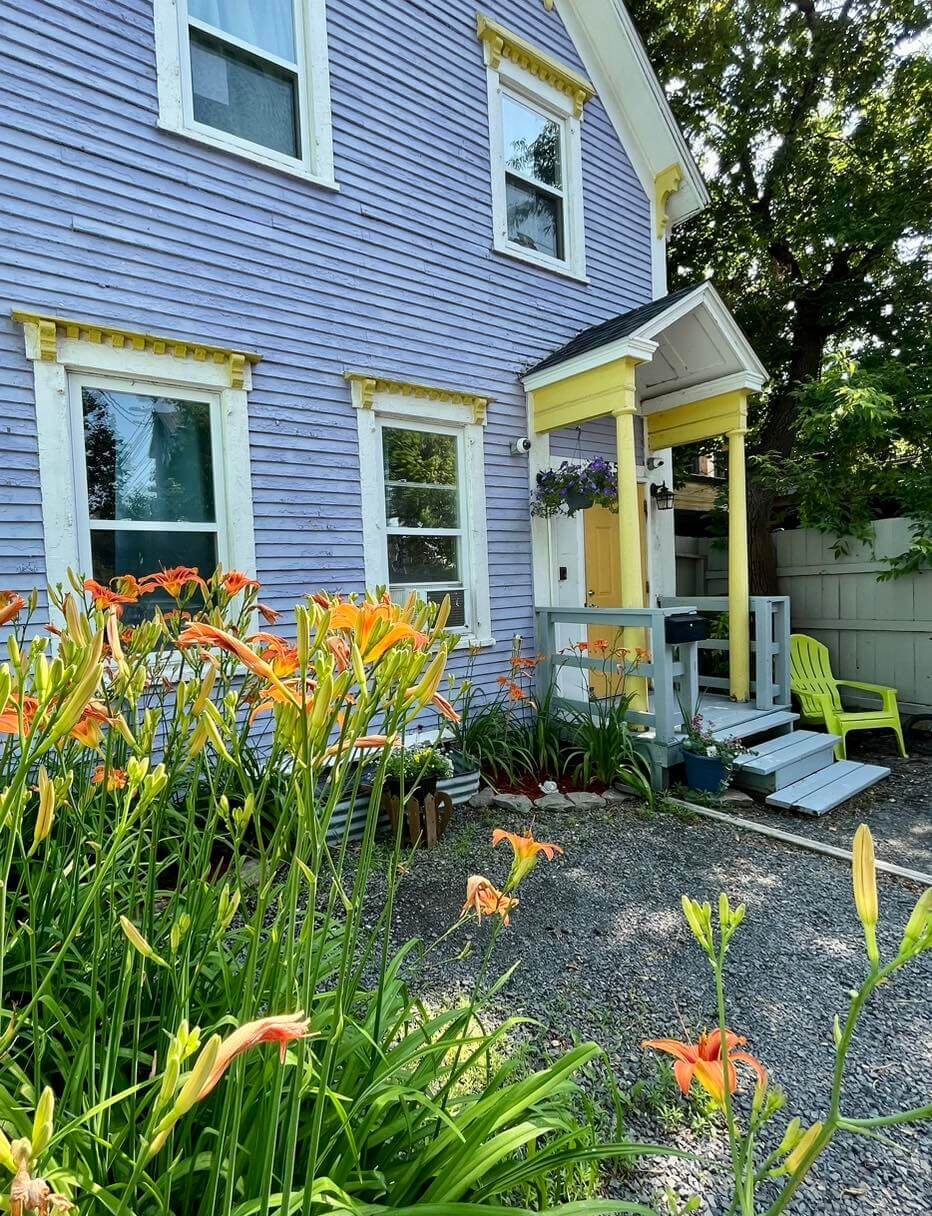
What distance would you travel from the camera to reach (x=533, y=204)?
6.03 meters

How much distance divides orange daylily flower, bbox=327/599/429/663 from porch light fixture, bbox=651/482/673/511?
6444 mm

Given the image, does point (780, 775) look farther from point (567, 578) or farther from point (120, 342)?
point (120, 342)

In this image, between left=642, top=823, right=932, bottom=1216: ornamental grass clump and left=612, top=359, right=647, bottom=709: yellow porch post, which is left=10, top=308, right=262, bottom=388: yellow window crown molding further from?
left=642, top=823, right=932, bottom=1216: ornamental grass clump

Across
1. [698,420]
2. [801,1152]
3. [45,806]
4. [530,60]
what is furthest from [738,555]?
[45,806]

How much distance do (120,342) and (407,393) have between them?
2045 millimetres

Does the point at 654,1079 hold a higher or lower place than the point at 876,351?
lower

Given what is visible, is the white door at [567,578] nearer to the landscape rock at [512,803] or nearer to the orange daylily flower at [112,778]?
the landscape rock at [512,803]

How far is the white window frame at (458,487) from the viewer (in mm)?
4871

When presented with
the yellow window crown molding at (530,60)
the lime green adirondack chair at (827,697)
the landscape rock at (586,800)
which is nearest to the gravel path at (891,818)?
the lime green adirondack chair at (827,697)

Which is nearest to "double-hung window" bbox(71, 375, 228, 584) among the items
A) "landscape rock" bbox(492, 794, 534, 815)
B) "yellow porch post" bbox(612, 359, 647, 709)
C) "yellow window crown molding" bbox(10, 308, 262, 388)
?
"yellow window crown molding" bbox(10, 308, 262, 388)

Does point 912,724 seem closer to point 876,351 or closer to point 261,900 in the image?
point 876,351

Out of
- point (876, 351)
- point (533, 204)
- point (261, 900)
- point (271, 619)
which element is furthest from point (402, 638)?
point (876, 351)

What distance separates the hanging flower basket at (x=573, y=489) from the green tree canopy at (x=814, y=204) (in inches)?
114

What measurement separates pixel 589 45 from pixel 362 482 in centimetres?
511
